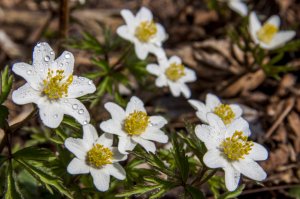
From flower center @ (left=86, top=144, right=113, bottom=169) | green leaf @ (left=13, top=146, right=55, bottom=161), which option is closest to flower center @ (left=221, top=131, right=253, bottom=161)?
flower center @ (left=86, top=144, right=113, bottom=169)

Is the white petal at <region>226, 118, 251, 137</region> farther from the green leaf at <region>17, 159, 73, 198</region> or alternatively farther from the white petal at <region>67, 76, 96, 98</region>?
the green leaf at <region>17, 159, 73, 198</region>

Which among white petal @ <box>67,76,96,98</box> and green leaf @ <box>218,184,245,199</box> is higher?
Result: white petal @ <box>67,76,96,98</box>

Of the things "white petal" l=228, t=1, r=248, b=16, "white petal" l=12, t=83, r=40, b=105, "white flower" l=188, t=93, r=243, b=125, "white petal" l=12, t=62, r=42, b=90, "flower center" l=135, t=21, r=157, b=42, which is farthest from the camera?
"white petal" l=228, t=1, r=248, b=16

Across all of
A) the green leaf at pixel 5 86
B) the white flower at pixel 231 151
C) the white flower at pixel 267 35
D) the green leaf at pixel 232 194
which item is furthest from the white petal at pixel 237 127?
the white flower at pixel 267 35

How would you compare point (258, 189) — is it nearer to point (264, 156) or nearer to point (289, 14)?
point (264, 156)

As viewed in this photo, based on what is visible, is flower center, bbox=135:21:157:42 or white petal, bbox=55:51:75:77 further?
flower center, bbox=135:21:157:42

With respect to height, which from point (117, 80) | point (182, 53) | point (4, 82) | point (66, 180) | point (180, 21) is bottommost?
point (66, 180)

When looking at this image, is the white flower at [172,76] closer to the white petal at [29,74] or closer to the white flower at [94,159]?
the white flower at [94,159]

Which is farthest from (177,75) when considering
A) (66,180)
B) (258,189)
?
(66,180)

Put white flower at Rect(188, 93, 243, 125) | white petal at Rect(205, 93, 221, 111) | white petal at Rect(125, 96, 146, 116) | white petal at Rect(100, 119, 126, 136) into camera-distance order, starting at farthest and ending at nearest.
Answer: white petal at Rect(205, 93, 221, 111), white flower at Rect(188, 93, 243, 125), white petal at Rect(125, 96, 146, 116), white petal at Rect(100, 119, 126, 136)
